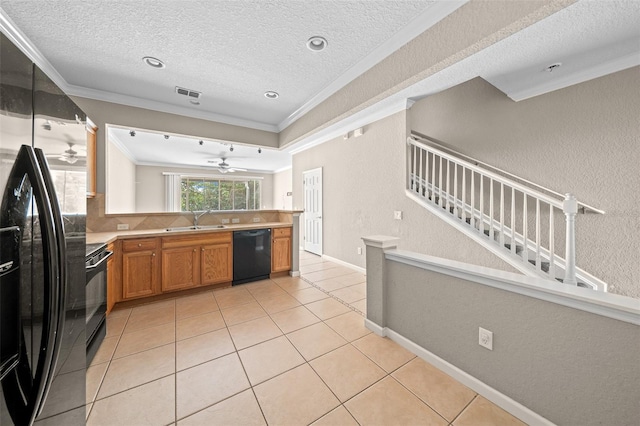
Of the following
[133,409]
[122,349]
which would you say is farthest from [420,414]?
[122,349]

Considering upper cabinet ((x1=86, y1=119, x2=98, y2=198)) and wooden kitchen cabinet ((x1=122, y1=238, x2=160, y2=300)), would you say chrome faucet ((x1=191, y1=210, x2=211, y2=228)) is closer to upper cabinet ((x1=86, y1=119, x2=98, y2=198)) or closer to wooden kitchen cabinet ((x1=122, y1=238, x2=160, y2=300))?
wooden kitchen cabinet ((x1=122, y1=238, x2=160, y2=300))

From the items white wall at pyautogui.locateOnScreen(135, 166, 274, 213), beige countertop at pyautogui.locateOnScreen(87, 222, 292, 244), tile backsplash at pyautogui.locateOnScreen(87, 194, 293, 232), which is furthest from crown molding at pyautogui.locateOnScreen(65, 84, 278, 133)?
white wall at pyautogui.locateOnScreen(135, 166, 274, 213)

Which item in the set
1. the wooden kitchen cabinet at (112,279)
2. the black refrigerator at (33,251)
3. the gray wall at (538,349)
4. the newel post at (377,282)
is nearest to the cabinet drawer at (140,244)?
the wooden kitchen cabinet at (112,279)

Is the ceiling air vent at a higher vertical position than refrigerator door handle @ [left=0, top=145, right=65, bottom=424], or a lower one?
higher

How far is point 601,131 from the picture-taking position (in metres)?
2.85

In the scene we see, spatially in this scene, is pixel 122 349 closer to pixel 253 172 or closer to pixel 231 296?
pixel 231 296

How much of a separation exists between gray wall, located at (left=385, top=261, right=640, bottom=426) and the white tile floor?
21 cm

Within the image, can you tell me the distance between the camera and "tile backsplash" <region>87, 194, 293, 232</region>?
10.2 ft

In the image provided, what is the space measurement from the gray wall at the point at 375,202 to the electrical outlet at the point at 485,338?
1.63m

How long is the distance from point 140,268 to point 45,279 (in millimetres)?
2549

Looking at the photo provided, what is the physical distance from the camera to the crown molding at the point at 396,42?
1.94 meters

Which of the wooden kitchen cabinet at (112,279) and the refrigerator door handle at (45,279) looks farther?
the wooden kitchen cabinet at (112,279)

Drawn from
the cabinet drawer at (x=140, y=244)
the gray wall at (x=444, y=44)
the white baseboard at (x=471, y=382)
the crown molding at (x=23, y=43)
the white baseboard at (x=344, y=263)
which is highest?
the crown molding at (x=23, y=43)

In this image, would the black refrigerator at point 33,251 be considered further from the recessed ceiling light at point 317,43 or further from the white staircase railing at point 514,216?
the white staircase railing at point 514,216
